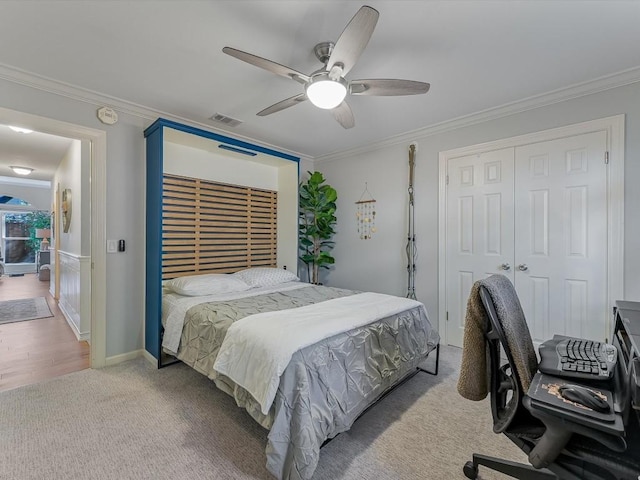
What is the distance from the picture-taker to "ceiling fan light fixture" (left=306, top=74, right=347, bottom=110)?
1.80m

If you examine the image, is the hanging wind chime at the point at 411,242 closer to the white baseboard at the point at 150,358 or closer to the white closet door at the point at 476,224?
the white closet door at the point at 476,224

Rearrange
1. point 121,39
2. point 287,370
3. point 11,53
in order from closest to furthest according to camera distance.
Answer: point 287,370, point 121,39, point 11,53

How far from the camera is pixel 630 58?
2.14m

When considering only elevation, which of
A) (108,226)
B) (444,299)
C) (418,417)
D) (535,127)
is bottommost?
(418,417)

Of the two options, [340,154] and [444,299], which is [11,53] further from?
[444,299]

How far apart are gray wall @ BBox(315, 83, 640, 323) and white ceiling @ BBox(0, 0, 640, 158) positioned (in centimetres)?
25

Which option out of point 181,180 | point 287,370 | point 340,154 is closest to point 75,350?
point 181,180

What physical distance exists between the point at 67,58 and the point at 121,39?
0.56 metres

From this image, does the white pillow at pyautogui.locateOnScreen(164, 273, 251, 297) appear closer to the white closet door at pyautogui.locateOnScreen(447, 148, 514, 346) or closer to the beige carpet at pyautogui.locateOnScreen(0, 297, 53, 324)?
the white closet door at pyautogui.locateOnScreen(447, 148, 514, 346)

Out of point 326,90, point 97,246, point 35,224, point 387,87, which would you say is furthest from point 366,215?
point 35,224

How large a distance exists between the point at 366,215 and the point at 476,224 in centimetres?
141

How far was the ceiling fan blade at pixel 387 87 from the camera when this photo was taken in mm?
1866

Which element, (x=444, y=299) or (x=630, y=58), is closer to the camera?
(x=630, y=58)

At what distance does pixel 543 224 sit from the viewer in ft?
8.98
